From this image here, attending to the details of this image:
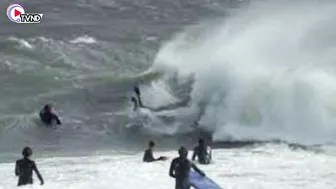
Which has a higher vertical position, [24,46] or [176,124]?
[24,46]

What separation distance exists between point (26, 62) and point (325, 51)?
41.8ft

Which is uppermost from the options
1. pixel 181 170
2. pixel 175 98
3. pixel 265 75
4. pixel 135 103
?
pixel 265 75

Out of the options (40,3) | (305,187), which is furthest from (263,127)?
(40,3)

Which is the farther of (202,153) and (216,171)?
(202,153)

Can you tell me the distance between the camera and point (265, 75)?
27359mm

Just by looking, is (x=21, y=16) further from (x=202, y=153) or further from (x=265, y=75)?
(x=202, y=153)

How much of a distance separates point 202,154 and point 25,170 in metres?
5.11

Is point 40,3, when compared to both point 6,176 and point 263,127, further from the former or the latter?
point 6,176

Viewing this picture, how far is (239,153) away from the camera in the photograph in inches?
861

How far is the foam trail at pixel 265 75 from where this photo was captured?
24.8 metres

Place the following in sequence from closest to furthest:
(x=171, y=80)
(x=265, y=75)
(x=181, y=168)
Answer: (x=181, y=168) → (x=265, y=75) → (x=171, y=80)

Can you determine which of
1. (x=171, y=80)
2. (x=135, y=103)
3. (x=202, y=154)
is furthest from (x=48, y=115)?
(x=202, y=154)

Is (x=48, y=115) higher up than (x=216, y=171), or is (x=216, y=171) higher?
(x=48, y=115)

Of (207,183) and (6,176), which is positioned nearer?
(207,183)
